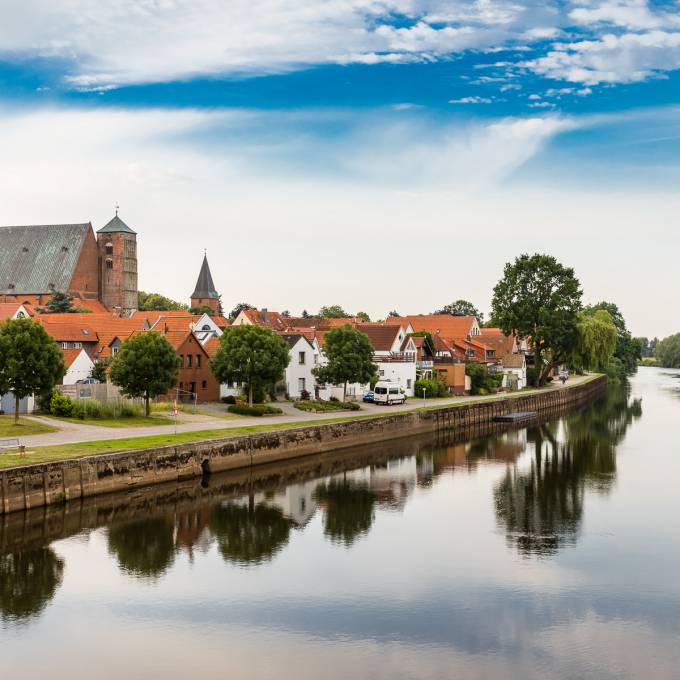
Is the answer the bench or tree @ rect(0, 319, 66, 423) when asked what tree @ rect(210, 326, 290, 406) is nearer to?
tree @ rect(0, 319, 66, 423)

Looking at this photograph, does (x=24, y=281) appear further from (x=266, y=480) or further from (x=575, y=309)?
(x=266, y=480)

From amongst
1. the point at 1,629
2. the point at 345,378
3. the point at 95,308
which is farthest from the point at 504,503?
the point at 95,308

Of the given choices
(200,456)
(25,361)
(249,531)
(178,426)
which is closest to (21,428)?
(25,361)

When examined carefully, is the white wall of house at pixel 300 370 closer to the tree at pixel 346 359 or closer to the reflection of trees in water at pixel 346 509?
the tree at pixel 346 359

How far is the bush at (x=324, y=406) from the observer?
214 ft

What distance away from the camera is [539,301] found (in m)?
108

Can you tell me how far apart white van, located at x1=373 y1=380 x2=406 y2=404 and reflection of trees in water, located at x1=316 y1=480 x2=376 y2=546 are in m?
29.7

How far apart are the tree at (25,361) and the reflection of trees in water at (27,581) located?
16873 mm

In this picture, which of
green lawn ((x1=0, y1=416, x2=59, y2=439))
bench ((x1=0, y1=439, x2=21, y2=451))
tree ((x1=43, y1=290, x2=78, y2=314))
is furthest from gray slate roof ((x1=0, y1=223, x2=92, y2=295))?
bench ((x1=0, y1=439, x2=21, y2=451))

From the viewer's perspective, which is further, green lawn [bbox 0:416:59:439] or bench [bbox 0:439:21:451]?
green lawn [bbox 0:416:59:439]

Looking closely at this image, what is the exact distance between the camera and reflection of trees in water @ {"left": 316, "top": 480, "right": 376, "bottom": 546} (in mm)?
34500

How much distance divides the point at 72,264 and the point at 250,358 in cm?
10754

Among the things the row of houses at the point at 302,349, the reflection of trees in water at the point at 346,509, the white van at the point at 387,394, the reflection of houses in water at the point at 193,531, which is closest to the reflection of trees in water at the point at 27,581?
the reflection of houses in water at the point at 193,531

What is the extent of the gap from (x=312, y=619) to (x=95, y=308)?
13613cm
